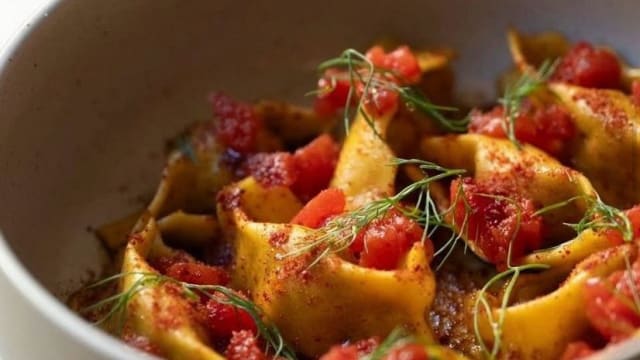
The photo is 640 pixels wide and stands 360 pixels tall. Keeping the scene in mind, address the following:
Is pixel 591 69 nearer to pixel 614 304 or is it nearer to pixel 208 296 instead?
pixel 614 304

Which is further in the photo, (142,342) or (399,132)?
(399,132)

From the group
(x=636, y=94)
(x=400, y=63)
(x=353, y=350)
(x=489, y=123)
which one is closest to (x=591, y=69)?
(x=636, y=94)

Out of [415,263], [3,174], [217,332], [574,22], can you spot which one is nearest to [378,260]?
[415,263]

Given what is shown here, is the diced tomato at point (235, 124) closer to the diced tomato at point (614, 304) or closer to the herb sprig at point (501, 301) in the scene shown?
the herb sprig at point (501, 301)

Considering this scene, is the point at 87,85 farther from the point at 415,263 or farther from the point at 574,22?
the point at 574,22

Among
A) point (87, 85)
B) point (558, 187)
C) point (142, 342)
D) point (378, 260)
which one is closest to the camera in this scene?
point (142, 342)

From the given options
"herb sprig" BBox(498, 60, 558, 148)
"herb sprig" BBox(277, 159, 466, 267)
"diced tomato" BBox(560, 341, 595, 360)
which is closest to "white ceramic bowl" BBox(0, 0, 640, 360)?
"herb sprig" BBox(498, 60, 558, 148)

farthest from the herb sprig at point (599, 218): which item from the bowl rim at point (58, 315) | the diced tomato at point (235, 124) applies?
the bowl rim at point (58, 315)
